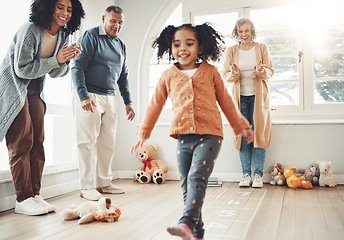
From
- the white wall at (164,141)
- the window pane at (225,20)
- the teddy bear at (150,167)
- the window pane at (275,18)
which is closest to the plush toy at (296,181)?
the white wall at (164,141)

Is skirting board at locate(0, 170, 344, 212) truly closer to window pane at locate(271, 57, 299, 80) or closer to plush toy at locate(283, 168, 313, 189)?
plush toy at locate(283, 168, 313, 189)

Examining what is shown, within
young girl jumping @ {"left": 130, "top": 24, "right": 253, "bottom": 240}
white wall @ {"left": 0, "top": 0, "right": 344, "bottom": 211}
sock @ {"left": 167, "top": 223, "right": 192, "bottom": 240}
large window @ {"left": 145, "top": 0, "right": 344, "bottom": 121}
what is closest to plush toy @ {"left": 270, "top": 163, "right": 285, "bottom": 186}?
white wall @ {"left": 0, "top": 0, "right": 344, "bottom": 211}

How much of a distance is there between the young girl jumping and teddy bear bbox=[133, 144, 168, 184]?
2041 mm

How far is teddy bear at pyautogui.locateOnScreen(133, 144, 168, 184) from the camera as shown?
3617 millimetres

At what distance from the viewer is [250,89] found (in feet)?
11.1

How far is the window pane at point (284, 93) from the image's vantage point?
3633 millimetres

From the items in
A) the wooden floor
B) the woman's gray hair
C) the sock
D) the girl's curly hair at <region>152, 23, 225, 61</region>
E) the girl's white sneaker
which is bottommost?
the wooden floor

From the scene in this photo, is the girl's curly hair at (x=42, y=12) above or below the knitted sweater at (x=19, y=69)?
above

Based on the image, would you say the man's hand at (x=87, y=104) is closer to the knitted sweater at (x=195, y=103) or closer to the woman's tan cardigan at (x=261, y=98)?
the knitted sweater at (x=195, y=103)

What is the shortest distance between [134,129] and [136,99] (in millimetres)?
329

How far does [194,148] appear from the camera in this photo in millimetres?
1550

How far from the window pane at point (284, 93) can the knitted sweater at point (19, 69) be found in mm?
2220

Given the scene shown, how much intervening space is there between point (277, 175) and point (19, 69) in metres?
2.43

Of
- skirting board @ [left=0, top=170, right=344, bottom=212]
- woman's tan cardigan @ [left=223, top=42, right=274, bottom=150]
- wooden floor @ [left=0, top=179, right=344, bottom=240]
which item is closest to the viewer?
wooden floor @ [left=0, top=179, right=344, bottom=240]
